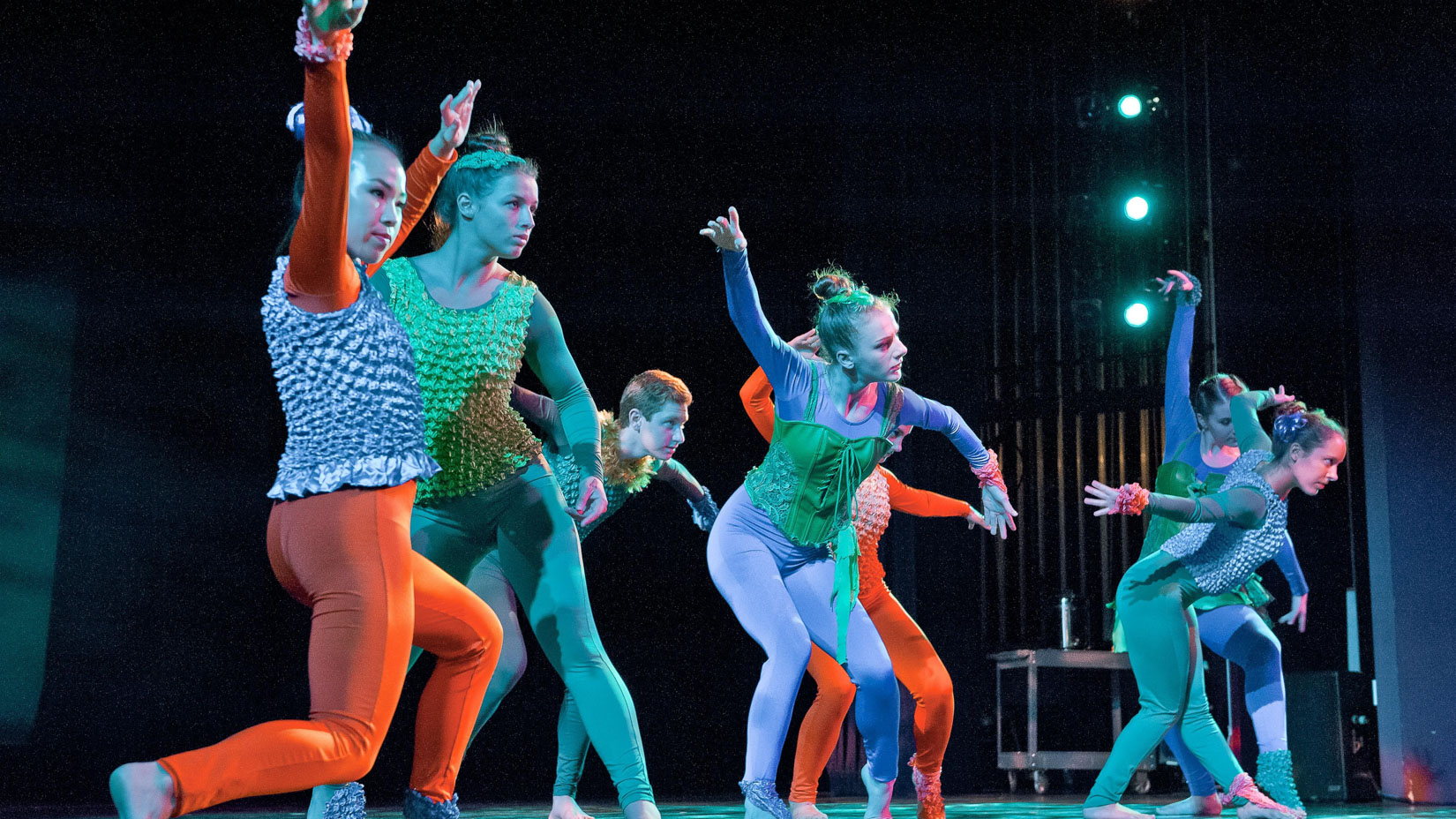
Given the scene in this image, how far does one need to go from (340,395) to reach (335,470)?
131mm

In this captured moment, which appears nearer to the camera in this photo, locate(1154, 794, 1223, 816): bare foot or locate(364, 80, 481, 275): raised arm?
locate(364, 80, 481, 275): raised arm

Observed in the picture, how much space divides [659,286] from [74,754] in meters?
3.51

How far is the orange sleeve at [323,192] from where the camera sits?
182 cm

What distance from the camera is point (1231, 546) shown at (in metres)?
4.18

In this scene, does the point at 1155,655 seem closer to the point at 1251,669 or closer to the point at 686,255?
the point at 1251,669

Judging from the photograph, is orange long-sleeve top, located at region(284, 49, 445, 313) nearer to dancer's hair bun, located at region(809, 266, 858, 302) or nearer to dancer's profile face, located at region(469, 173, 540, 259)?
dancer's profile face, located at region(469, 173, 540, 259)

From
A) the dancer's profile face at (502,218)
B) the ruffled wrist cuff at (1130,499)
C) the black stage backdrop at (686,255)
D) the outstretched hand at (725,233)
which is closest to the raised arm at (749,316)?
the outstretched hand at (725,233)

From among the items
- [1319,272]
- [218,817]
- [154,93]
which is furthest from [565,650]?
[1319,272]

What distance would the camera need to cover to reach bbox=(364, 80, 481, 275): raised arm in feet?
9.36

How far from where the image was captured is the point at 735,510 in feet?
12.3

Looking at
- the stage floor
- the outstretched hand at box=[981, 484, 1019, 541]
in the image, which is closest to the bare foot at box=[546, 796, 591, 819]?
the stage floor

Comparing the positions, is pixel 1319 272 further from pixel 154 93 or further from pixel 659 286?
pixel 154 93

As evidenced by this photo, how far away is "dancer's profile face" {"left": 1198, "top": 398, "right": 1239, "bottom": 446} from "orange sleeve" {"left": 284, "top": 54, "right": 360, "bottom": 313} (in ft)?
12.0

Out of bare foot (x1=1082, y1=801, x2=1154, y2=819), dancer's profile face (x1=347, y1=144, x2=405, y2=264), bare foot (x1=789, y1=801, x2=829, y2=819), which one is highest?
dancer's profile face (x1=347, y1=144, x2=405, y2=264)
